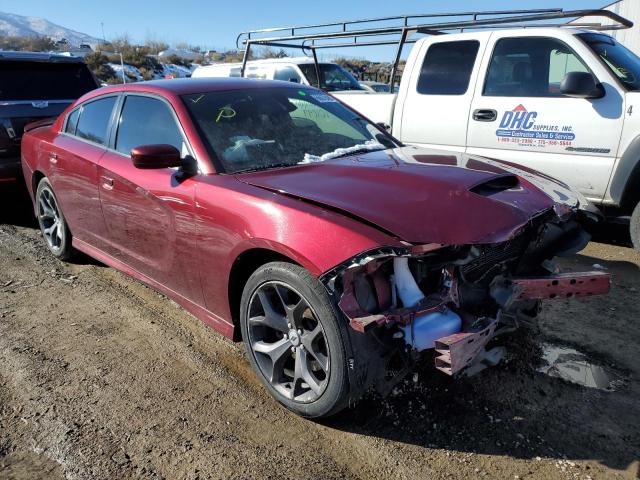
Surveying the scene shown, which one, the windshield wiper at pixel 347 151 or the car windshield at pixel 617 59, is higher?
the car windshield at pixel 617 59

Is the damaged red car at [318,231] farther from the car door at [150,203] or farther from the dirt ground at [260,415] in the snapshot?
the dirt ground at [260,415]

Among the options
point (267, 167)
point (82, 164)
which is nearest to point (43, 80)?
point (82, 164)

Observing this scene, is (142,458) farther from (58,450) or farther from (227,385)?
(227,385)

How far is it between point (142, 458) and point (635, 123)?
187 inches

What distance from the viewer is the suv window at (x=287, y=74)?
10.9 m

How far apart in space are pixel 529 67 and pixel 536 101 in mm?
431

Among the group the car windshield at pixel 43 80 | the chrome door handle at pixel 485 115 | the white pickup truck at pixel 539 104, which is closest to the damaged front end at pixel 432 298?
the white pickup truck at pixel 539 104

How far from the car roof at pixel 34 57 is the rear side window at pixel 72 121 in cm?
295

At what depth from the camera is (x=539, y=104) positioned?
514cm

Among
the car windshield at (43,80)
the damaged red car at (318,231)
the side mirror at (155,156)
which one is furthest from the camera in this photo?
the car windshield at (43,80)

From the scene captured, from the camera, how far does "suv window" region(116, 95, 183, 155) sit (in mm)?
3428

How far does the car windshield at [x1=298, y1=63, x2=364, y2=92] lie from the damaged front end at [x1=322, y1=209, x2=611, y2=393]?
8510 millimetres

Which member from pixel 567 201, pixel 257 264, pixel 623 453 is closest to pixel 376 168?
pixel 257 264

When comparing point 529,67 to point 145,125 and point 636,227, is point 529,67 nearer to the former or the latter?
point 636,227
